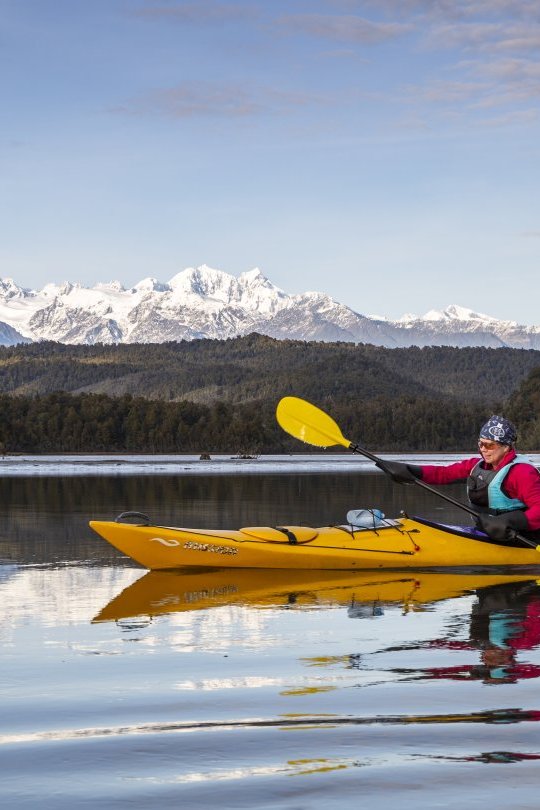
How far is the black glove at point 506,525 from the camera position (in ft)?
Result: 46.4

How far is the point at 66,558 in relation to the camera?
54.9ft

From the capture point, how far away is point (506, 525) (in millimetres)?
14156

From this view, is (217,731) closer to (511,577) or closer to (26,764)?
(26,764)

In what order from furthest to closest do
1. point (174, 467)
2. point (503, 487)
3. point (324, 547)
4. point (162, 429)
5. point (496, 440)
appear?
1. point (162, 429)
2. point (174, 467)
3. point (324, 547)
4. point (503, 487)
5. point (496, 440)

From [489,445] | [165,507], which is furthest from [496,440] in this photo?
[165,507]

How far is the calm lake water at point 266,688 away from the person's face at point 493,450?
151 centimetres

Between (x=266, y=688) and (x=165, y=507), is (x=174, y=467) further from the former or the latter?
(x=266, y=688)

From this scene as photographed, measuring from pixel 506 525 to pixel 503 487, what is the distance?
0.46 m

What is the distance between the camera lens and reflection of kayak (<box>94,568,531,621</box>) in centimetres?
1246

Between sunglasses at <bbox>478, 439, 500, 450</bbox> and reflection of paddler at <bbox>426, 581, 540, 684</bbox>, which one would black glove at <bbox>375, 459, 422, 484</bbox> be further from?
reflection of paddler at <bbox>426, 581, 540, 684</bbox>

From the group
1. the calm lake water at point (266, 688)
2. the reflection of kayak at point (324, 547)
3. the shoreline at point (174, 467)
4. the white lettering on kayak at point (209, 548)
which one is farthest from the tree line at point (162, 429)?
the calm lake water at point (266, 688)

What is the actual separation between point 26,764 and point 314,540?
351 inches

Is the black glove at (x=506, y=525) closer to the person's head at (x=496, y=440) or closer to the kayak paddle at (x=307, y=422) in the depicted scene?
the person's head at (x=496, y=440)

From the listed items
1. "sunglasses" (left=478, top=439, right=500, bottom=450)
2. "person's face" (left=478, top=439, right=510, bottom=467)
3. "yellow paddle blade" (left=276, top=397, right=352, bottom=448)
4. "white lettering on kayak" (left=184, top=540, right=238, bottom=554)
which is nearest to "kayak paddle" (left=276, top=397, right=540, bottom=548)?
"yellow paddle blade" (left=276, top=397, right=352, bottom=448)
